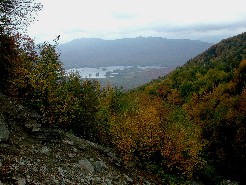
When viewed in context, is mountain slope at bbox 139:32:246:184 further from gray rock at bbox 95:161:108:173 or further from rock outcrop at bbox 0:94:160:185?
gray rock at bbox 95:161:108:173

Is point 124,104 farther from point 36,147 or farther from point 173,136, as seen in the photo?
point 36,147

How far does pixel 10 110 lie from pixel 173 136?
67.6ft

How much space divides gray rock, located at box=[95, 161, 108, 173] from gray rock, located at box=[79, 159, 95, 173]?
63cm

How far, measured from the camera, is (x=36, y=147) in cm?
2755

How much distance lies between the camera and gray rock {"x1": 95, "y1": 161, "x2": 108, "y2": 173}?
29475 mm

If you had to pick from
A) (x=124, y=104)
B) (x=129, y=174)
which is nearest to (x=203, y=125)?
(x=124, y=104)

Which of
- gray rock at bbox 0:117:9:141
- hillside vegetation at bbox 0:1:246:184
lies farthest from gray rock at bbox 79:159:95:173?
gray rock at bbox 0:117:9:141

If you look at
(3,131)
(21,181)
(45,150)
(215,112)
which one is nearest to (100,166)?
(45,150)

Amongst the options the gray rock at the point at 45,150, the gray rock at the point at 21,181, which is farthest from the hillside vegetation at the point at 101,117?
the gray rock at the point at 21,181

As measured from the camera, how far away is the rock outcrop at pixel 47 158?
23141 mm

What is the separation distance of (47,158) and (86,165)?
3.80 m

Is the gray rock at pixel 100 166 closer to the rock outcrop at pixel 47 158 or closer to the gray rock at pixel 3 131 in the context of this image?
the rock outcrop at pixel 47 158

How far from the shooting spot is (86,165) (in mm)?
28875

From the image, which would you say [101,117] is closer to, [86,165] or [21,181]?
[86,165]
